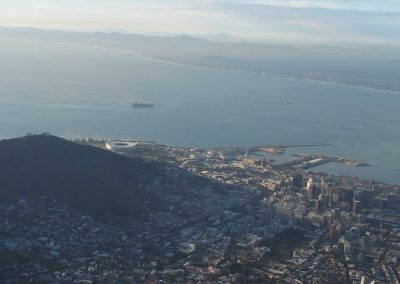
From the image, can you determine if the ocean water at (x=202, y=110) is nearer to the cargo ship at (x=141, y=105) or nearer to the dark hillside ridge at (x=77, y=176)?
the cargo ship at (x=141, y=105)

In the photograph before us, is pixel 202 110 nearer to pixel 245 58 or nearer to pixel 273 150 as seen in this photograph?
pixel 273 150

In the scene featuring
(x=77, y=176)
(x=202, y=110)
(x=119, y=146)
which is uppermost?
(x=202, y=110)

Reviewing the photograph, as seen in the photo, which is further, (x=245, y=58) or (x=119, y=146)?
(x=245, y=58)

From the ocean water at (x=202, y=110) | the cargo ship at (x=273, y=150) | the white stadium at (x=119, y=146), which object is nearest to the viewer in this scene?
the white stadium at (x=119, y=146)

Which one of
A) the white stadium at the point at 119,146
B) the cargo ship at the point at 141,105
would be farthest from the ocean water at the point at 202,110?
the white stadium at the point at 119,146

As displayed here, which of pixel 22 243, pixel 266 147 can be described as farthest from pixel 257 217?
pixel 266 147

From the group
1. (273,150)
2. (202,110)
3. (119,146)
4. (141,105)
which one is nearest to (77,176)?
(119,146)
